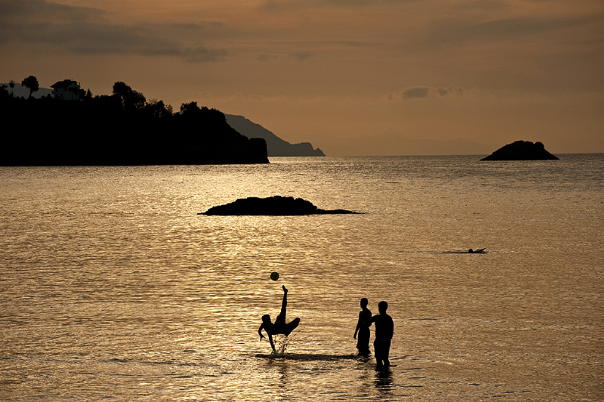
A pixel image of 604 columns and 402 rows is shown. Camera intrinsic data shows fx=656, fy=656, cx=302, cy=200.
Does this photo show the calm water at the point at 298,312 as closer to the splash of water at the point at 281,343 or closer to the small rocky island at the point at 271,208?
the splash of water at the point at 281,343

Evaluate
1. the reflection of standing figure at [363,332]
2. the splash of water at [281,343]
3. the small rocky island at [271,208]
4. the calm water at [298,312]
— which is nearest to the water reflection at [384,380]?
the calm water at [298,312]

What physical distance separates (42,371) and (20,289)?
43.4 feet

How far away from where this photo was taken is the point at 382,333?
57.4 ft

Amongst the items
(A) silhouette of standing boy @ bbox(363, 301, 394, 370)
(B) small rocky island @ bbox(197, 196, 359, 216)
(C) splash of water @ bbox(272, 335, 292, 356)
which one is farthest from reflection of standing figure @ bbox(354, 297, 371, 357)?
(B) small rocky island @ bbox(197, 196, 359, 216)

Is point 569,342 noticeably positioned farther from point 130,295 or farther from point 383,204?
point 383,204

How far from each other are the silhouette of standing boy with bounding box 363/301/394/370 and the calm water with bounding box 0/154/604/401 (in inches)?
18.4

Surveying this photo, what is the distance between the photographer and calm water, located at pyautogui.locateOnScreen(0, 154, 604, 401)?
16.8 metres

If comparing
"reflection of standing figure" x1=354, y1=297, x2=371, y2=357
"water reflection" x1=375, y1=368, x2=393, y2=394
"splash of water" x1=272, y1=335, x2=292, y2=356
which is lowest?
"water reflection" x1=375, y1=368, x2=393, y2=394

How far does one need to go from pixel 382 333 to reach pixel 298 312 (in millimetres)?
7992

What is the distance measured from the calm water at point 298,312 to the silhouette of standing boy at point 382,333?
467mm

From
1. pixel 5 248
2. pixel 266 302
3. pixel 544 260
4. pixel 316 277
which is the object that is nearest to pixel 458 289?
pixel 316 277

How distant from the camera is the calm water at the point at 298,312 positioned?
662 inches

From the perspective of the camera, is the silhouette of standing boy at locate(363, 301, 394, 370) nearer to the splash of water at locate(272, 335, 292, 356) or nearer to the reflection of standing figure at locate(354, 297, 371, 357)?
the reflection of standing figure at locate(354, 297, 371, 357)

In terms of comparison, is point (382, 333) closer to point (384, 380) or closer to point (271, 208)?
point (384, 380)
